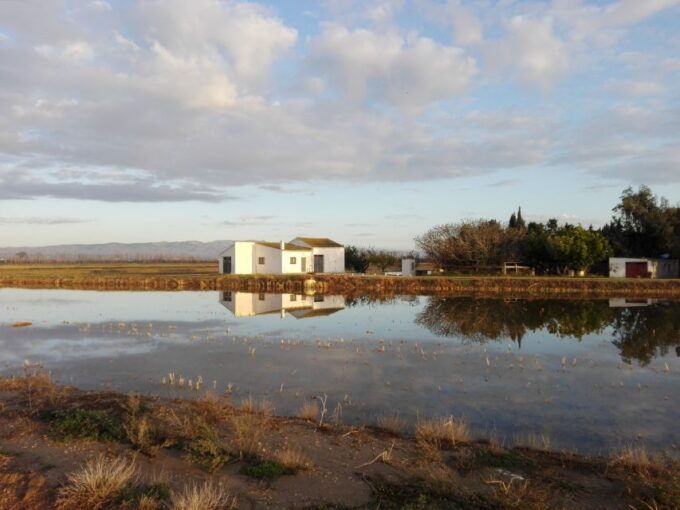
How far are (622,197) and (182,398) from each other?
194 ft

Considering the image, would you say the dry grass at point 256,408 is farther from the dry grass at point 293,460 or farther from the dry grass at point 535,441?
the dry grass at point 535,441

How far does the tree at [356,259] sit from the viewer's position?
5638 cm

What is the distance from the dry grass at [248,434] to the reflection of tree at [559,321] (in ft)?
39.6

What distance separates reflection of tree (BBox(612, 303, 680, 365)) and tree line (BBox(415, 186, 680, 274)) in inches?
661

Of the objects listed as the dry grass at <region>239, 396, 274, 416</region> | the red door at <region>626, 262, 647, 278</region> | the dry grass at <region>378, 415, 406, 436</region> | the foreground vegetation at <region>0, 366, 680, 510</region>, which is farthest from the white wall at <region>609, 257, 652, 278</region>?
the dry grass at <region>239, 396, 274, 416</region>

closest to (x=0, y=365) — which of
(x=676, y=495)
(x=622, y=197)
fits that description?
(x=676, y=495)

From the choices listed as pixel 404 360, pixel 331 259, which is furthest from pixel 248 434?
pixel 331 259

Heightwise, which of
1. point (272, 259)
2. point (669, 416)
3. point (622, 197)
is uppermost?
point (622, 197)

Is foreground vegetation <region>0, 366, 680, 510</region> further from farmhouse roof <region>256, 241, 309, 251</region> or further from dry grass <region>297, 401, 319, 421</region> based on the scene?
farmhouse roof <region>256, 241, 309, 251</region>

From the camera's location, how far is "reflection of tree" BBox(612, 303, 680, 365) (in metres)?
17.0

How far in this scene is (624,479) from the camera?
253 inches

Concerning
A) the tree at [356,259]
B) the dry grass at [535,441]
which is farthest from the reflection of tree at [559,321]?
the tree at [356,259]

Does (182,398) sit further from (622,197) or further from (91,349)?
(622,197)

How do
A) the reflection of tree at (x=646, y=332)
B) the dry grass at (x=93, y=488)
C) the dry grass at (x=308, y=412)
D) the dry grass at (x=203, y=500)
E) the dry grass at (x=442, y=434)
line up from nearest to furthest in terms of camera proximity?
the dry grass at (x=203, y=500) → the dry grass at (x=93, y=488) → the dry grass at (x=442, y=434) → the dry grass at (x=308, y=412) → the reflection of tree at (x=646, y=332)
